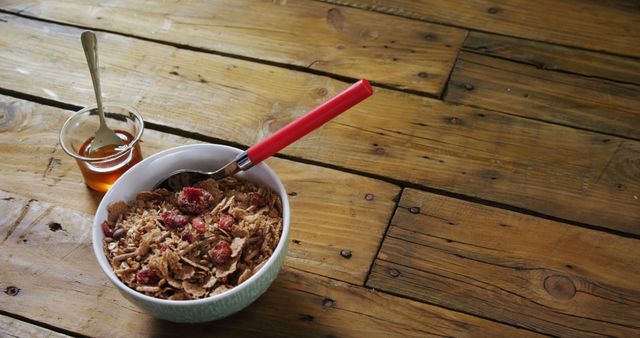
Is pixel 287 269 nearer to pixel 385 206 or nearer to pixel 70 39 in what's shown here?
pixel 385 206

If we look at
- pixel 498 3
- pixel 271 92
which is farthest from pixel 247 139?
pixel 498 3

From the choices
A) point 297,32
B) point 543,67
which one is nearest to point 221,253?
point 297,32

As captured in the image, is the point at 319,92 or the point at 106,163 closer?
the point at 106,163

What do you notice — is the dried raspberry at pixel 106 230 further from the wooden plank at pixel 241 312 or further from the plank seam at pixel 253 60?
the plank seam at pixel 253 60

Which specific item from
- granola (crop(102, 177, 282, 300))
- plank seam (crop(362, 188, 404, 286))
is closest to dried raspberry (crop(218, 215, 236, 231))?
granola (crop(102, 177, 282, 300))

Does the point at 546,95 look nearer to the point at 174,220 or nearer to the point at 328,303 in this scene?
the point at 328,303

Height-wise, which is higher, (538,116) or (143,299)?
(143,299)

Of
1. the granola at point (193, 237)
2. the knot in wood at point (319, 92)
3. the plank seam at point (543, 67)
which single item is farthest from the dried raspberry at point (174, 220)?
the plank seam at point (543, 67)
